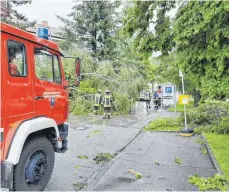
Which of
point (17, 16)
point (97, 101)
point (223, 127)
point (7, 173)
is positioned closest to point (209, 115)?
point (223, 127)

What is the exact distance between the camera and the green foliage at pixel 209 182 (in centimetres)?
391

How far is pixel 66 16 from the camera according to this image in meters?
19.0

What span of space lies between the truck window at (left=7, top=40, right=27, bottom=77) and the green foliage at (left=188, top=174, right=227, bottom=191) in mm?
3392

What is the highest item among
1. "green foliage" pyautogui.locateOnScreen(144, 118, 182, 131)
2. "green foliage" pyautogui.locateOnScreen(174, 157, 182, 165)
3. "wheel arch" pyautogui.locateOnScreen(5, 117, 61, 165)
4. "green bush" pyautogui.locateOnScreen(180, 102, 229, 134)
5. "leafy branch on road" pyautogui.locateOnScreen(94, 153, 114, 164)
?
"wheel arch" pyautogui.locateOnScreen(5, 117, 61, 165)

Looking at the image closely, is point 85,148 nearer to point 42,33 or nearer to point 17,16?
point 42,33

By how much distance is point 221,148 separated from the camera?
6.17m

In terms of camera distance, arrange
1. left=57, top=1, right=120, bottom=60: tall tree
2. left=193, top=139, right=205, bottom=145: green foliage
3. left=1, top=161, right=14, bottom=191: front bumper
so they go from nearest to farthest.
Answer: left=1, top=161, right=14, bottom=191: front bumper
left=193, top=139, right=205, bottom=145: green foliage
left=57, top=1, right=120, bottom=60: tall tree

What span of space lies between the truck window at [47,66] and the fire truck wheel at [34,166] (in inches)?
39.9

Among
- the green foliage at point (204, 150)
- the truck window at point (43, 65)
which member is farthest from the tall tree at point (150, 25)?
the green foliage at point (204, 150)

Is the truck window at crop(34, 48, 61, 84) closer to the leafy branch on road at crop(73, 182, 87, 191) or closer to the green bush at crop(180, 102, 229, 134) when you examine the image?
the leafy branch on road at crop(73, 182, 87, 191)

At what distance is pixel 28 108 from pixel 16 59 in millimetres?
701

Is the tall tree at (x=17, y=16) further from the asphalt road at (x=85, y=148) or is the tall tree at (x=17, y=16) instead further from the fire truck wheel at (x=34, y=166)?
the fire truck wheel at (x=34, y=166)

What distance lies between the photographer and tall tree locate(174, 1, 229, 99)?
375 cm

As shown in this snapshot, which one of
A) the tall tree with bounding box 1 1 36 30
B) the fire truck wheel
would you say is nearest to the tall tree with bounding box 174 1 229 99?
the fire truck wheel
